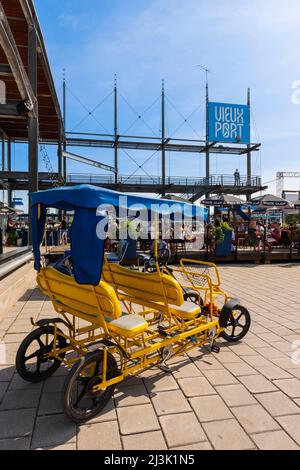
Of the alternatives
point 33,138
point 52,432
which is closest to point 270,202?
point 33,138

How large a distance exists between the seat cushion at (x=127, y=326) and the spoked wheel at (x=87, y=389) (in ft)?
0.78

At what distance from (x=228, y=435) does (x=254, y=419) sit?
0.35 m

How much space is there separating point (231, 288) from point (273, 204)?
7.72 meters

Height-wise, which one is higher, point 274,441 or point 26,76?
point 26,76

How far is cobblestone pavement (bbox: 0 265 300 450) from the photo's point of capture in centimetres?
245

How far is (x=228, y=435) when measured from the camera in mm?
2516

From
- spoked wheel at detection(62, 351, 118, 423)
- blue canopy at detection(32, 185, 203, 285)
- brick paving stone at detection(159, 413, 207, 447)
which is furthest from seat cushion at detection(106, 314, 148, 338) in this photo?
brick paving stone at detection(159, 413, 207, 447)

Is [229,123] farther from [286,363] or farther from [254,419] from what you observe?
[254,419]

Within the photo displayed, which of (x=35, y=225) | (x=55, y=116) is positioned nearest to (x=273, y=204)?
(x=55, y=116)

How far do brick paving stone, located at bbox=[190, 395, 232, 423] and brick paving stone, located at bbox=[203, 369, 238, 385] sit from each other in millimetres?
291

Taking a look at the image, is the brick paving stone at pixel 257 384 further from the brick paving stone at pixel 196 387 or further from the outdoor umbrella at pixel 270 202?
the outdoor umbrella at pixel 270 202

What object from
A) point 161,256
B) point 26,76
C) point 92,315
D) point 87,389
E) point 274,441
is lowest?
point 274,441
